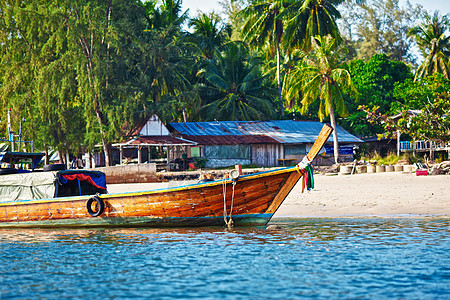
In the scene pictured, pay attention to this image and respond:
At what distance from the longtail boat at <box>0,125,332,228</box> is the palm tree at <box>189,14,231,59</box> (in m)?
37.5

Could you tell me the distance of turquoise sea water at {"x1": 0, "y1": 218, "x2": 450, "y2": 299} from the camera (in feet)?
27.2

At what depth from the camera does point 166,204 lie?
13.9m

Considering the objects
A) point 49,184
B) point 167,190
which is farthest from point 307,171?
point 49,184

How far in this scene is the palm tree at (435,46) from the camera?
5132 cm

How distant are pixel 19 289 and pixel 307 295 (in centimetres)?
453

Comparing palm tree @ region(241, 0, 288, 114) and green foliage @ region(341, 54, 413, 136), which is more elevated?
palm tree @ region(241, 0, 288, 114)

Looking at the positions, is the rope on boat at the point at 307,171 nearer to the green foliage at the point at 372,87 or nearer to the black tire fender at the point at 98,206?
the black tire fender at the point at 98,206

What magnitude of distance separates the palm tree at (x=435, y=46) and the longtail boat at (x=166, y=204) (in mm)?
41527

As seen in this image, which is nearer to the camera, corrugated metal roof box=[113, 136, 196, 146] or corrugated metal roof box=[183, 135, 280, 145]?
corrugated metal roof box=[113, 136, 196, 146]

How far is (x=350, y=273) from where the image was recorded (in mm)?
9156

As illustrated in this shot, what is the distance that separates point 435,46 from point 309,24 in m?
13.9

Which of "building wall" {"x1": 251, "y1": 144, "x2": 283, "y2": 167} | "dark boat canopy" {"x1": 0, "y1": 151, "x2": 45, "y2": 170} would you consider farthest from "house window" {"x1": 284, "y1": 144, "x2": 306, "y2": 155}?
"dark boat canopy" {"x1": 0, "y1": 151, "x2": 45, "y2": 170}

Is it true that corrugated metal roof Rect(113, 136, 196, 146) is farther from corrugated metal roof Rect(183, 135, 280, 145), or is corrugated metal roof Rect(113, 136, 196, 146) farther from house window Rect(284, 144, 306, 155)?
house window Rect(284, 144, 306, 155)

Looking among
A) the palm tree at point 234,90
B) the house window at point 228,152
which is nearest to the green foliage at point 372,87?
the palm tree at point 234,90
